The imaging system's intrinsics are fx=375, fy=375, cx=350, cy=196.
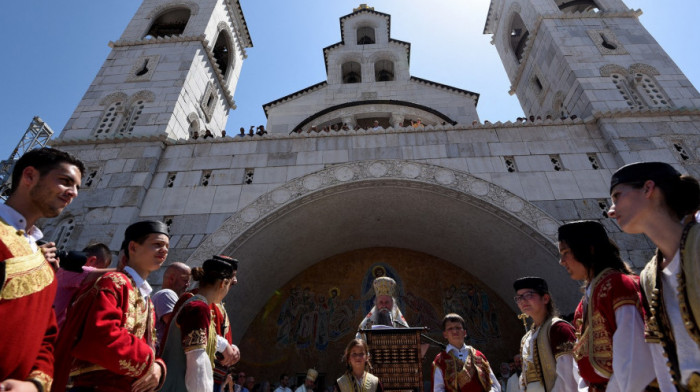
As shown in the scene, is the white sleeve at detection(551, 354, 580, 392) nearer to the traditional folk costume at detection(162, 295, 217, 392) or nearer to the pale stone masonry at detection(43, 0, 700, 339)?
the traditional folk costume at detection(162, 295, 217, 392)

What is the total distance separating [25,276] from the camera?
1536 mm

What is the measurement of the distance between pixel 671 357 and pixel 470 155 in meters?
7.23

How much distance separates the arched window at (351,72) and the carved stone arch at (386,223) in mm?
9769

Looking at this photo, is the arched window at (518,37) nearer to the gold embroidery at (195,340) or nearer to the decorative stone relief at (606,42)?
the decorative stone relief at (606,42)

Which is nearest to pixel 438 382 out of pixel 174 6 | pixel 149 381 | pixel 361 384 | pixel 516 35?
pixel 361 384

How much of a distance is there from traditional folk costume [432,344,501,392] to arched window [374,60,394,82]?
14756mm

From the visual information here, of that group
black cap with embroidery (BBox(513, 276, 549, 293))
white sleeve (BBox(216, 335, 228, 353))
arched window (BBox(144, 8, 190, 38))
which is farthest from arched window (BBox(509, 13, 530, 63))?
white sleeve (BBox(216, 335, 228, 353))

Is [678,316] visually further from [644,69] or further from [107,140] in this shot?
[644,69]

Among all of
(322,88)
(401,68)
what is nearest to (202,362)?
(322,88)

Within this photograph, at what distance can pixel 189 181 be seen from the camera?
28.2ft

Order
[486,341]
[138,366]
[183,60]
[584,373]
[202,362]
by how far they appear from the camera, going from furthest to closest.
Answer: [183,60], [486,341], [202,362], [584,373], [138,366]

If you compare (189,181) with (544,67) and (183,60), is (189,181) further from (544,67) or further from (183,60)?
(544,67)

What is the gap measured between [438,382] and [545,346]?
1.49 m

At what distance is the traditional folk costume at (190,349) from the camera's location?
2.44m
